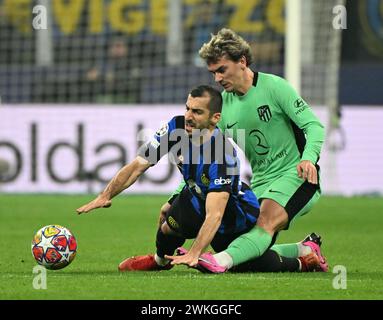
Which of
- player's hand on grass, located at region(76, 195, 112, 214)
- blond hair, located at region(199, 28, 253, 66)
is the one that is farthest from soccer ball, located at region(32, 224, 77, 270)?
blond hair, located at region(199, 28, 253, 66)

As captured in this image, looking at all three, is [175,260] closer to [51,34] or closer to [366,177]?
[366,177]

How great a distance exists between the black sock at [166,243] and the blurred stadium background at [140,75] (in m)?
7.49

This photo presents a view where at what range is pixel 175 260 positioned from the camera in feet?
24.0

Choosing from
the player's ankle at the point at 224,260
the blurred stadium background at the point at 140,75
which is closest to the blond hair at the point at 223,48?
the player's ankle at the point at 224,260

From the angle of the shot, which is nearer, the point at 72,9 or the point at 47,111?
the point at 47,111

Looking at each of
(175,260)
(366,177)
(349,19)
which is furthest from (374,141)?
(175,260)

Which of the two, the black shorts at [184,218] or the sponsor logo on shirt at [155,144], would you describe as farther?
the sponsor logo on shirt at [155,144]

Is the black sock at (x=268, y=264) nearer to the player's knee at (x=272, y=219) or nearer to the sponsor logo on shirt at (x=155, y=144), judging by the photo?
the player's knee at (x=272, y=219)

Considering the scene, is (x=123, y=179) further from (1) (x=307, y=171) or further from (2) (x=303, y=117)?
(2) (x=303, y=117)

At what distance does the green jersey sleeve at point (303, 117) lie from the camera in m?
7.94

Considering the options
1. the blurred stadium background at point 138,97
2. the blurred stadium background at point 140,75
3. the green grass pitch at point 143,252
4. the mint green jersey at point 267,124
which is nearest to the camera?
the green grass pitch at point 143,252

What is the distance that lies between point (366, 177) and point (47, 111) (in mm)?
5018

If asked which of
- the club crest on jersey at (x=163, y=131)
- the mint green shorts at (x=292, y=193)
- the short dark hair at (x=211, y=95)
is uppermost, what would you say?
the short dark hair at (x=211, y=95)
